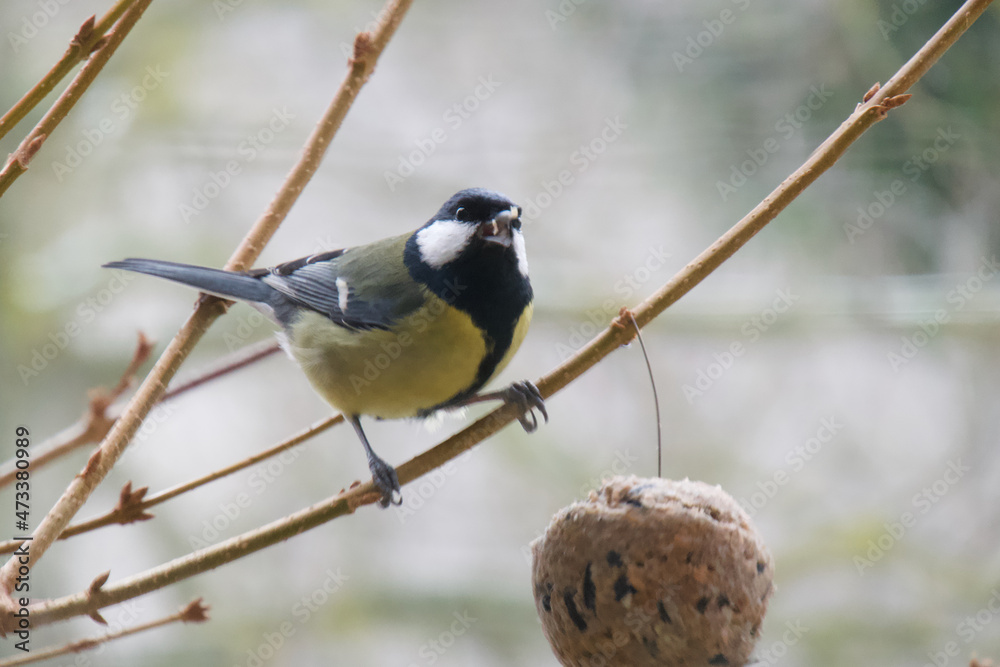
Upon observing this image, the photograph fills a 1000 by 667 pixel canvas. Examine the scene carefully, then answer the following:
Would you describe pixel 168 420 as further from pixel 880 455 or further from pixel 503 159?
pixel 880 455

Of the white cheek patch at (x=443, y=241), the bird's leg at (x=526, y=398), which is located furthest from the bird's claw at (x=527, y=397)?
the white cheek patch at (x=443, y=241)

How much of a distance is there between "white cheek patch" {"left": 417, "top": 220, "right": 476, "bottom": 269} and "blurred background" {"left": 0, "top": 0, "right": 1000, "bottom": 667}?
62cm

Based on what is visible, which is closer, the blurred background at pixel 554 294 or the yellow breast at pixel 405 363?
the yellow breast at pixel 405 363

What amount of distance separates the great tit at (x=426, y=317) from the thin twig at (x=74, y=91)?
425 millimetres

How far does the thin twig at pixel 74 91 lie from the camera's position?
55cm

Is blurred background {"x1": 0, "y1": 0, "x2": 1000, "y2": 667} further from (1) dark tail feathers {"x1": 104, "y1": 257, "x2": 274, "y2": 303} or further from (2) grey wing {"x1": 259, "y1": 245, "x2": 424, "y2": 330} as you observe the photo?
(1) dark tail feathers {"x1": 104, "y1": 257, "x2": 274, "y2": 303}

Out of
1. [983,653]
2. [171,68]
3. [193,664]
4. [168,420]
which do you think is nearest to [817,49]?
[983,653]

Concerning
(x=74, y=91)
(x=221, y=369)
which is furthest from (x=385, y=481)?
(x=74, y=91)

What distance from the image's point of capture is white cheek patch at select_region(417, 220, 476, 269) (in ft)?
3.61

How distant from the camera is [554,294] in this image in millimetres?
1772

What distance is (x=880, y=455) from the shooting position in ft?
6.08

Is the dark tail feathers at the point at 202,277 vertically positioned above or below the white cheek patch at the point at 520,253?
above

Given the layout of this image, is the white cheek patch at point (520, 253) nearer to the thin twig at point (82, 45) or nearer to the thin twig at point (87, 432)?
the thin twig at point (87, 432)

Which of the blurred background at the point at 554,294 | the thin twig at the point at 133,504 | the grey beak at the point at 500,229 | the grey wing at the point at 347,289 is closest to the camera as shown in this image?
the thin twig at the point at 133,504
